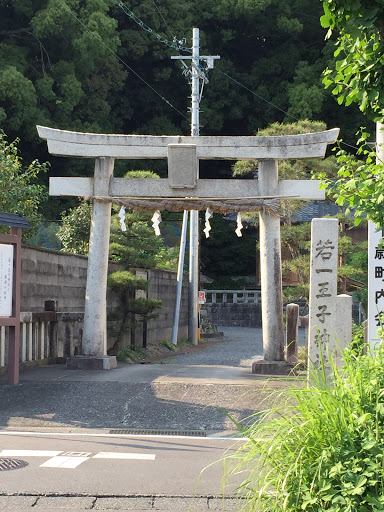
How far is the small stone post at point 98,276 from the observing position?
1359 cm

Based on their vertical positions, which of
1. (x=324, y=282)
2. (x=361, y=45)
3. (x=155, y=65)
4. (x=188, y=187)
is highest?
(x=155, y=65)

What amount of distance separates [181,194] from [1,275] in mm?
4415

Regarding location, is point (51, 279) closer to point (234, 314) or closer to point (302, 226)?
point (302, 226)

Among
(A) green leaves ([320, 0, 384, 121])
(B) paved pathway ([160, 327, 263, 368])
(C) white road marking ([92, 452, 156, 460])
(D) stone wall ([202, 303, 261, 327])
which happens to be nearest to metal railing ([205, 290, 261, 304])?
(D) stone wall ([202, 303, 261, 327])

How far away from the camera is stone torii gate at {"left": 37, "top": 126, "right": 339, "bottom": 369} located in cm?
1348

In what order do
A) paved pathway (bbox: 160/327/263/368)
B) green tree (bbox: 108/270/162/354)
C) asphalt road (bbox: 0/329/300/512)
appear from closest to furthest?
asphalt road (bbox: 0/329/300/512), green tree (bbox: 108/270/162/354), paved pathway (bbox: 160/327/263/368)

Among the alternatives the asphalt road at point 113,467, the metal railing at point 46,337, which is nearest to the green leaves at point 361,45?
the asphalt road at point 113,467

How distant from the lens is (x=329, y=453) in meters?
4.09

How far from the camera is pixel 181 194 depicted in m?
14.0

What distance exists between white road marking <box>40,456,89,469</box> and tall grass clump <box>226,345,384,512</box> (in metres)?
2.43

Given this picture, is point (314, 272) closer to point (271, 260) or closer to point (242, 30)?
point (271, 260)

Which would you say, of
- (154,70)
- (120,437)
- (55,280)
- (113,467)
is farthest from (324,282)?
(154,70)

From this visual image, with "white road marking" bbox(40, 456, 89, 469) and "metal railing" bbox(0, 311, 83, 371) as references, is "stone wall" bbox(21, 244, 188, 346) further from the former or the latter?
"white road marking" bbox(40, 456, 89, 469)

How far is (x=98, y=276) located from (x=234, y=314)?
26.7 metres
